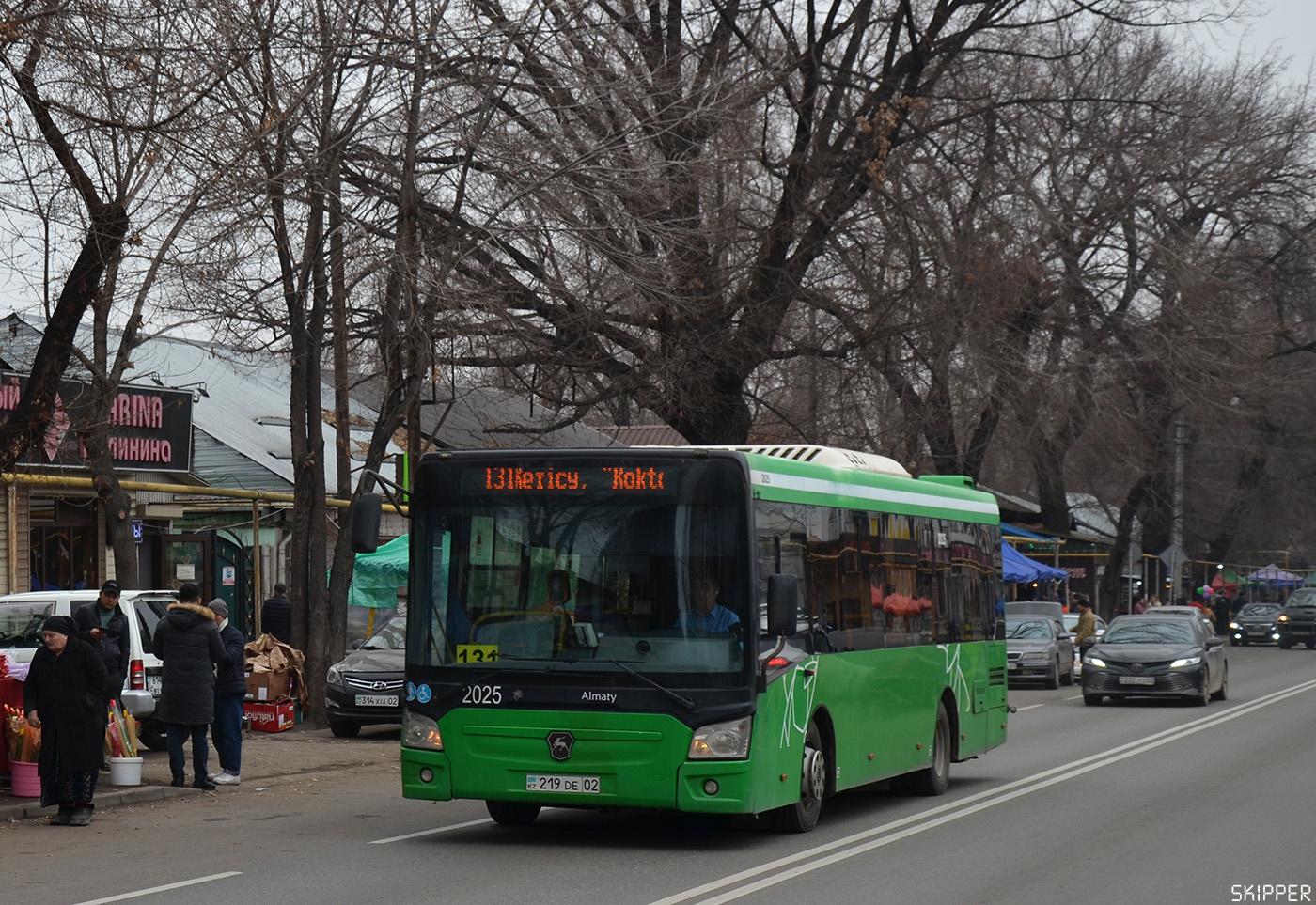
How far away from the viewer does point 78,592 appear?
17.4 metres

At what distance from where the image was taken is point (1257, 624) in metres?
57.9

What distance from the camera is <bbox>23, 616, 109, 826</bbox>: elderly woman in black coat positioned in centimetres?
1214

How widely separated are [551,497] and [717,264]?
1381 centimetres

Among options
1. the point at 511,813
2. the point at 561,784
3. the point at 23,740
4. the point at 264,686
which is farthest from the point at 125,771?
the point at 264,686

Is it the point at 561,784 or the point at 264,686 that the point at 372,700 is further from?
Result: the point at 561,784

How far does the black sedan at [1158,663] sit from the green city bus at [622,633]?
15784 mm

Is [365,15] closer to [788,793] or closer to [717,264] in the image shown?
[717,264]

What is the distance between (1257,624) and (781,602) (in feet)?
171

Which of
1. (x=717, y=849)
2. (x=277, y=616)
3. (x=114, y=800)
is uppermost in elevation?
(x=277, y=616)

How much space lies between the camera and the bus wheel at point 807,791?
443 inches

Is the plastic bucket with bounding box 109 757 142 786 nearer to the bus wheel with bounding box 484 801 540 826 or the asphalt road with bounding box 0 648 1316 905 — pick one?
the asphalt road with bounding box 0 648 1316 905

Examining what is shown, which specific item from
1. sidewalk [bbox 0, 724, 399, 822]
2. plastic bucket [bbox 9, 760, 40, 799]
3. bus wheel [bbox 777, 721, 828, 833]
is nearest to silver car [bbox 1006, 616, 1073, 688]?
sidewalk [bbox 0, 724, 399, 822]

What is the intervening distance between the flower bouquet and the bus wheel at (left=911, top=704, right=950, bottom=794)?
23.9 feet

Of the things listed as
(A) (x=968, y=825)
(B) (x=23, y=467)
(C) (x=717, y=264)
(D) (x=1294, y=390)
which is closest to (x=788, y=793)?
(A) (x=968, y=825)
